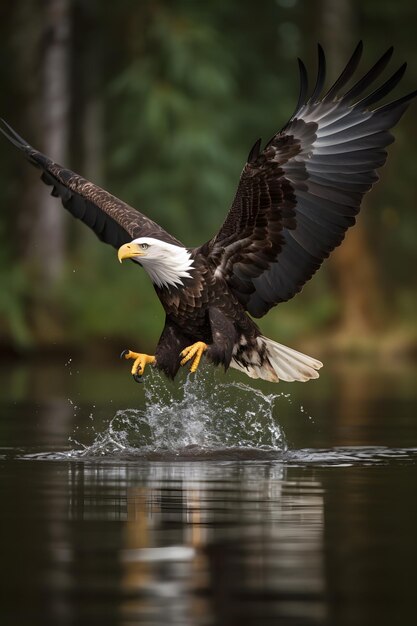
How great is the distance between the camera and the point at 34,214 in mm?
27609

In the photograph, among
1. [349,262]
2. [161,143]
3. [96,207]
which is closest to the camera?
[96,207]

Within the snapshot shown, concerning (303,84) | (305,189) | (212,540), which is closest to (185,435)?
(305,189)

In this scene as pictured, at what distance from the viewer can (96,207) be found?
12398mm

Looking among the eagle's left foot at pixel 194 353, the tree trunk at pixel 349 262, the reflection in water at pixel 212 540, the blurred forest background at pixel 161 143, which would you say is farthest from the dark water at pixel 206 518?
the tree trunk at pixel 349 262

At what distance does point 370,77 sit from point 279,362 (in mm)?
2093

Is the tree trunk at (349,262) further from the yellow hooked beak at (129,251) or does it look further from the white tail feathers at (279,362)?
the yellow hooked beak at (129,251)

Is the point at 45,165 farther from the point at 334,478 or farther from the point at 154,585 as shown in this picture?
the point at 154,585

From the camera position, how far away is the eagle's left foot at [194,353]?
10539mm

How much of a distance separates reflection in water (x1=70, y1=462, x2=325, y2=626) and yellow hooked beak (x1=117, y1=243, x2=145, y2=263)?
169 centimetres

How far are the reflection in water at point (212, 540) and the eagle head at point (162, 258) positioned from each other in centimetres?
172

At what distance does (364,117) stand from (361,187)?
430 mm

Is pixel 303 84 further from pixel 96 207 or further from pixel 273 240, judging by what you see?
pixel 96 207

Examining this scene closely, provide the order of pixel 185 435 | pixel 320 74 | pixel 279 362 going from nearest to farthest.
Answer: pixel 320 74 < pixel 185 435 < pixel 279 362

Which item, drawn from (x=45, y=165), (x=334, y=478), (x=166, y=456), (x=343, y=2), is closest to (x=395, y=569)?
(x=334, y=478)
